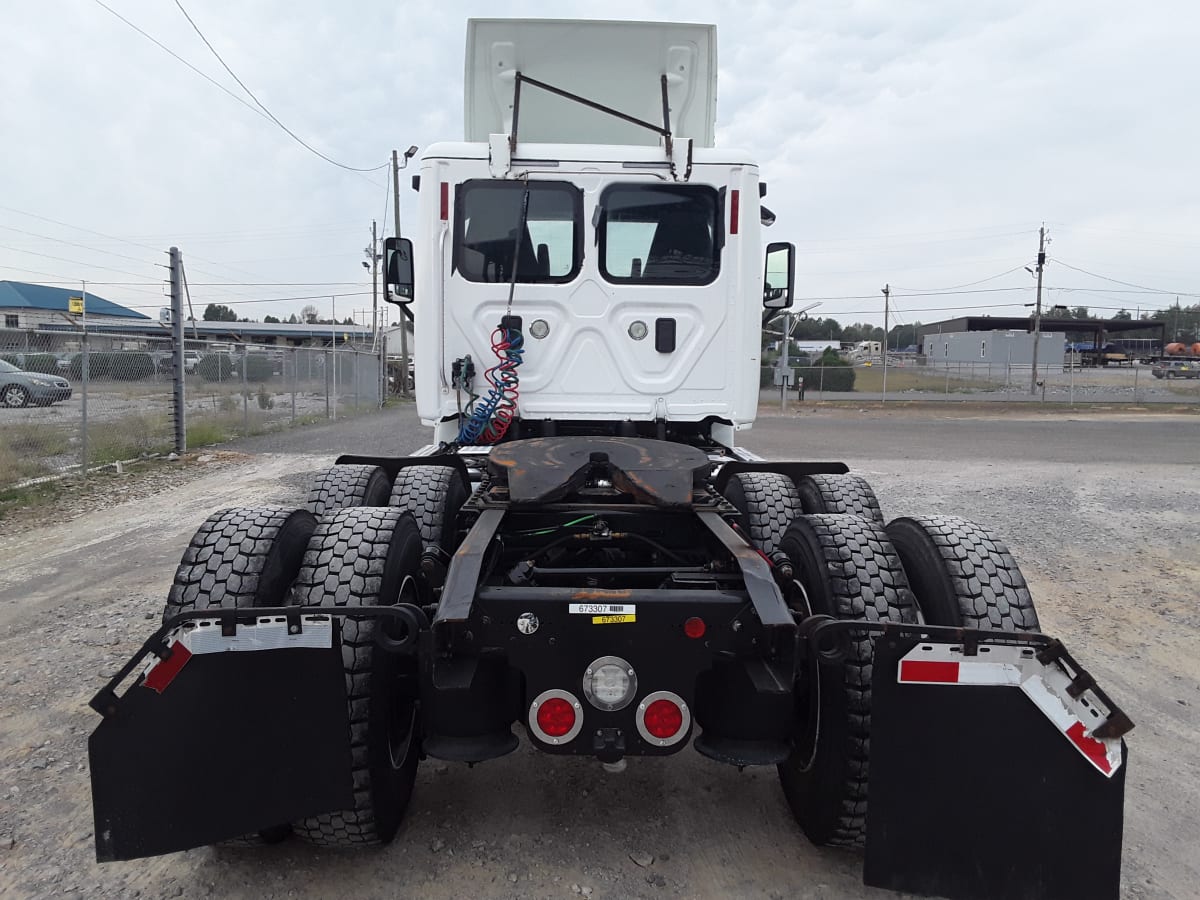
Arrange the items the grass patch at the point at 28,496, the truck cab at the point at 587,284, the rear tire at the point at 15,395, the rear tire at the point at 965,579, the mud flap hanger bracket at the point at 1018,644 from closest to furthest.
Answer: the mud flap hanger bracket at the point at 1018,644, the rear tire at the point at 965,579, the truck cab at the point at 587,284, the grass patch at the point at 28,496, the rear tire at the point at 15,395

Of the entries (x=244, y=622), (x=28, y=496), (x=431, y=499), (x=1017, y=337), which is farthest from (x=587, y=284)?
(x=1017, y=337)

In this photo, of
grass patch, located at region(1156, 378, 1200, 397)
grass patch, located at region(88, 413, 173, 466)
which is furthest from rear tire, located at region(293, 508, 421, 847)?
grass patch, located at region(1156, 378, 1200, 397)

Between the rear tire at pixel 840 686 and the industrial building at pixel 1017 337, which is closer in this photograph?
the rear tire at pixel 840 686

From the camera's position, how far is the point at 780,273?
531 cm

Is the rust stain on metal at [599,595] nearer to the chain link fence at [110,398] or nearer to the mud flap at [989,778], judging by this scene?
the mud flap at [989,778]

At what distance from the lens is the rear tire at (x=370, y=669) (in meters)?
2.45

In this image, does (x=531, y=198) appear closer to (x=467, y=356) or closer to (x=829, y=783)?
(x=467, y=356)

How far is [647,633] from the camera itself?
238 centimetres

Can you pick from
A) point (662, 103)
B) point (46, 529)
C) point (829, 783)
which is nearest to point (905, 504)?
point (662, 103)

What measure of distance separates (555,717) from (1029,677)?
1346 mm

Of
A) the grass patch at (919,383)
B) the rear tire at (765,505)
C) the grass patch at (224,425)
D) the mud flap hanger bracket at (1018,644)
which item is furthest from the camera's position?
the grass patch at (919,383)

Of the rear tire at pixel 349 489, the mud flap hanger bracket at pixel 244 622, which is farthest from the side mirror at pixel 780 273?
the mud flap hanger bracket at pixel 244 622

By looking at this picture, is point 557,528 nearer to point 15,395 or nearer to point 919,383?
point 15,395

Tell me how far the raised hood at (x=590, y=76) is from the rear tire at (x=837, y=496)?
2.67 m
